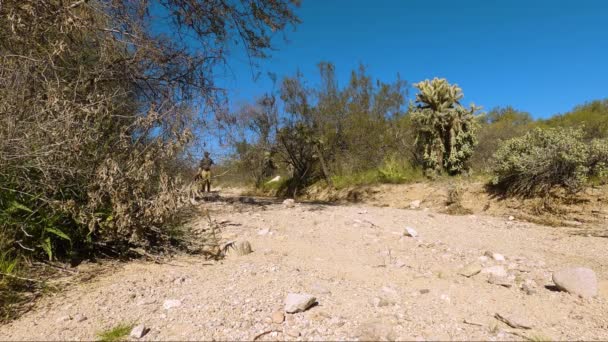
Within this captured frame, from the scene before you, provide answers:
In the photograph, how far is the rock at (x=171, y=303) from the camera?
93.4 inches

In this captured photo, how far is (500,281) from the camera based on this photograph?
3.12 meters

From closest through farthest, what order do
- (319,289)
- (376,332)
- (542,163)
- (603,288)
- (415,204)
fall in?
1. (376,332)
2. (319,289)
3. (603,288)
4. (542,163)
5. (415,204)

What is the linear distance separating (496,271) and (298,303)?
6.84ft

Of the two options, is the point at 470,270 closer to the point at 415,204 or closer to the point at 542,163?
the point at 542,163

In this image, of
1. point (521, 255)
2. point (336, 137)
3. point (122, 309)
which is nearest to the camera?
point (122, 309)

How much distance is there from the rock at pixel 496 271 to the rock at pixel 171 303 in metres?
2.61

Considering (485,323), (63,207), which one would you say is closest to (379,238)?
(485,323)

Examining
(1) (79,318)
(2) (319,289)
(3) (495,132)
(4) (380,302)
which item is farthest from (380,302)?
(3) (495,132)

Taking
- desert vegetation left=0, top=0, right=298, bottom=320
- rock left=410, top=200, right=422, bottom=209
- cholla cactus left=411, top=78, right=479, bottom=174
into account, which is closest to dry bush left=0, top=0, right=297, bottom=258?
desert vegetation left=0, top=0, right=298, bottom=320

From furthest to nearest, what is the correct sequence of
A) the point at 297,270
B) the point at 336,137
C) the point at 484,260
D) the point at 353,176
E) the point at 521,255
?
the point at 336,137 → the point at 353,176 → the point at 521,255 → the point at 484,260 → the point at 297,270

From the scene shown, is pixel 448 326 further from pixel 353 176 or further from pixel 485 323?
pixel 353 176

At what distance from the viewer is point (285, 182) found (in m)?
15.6

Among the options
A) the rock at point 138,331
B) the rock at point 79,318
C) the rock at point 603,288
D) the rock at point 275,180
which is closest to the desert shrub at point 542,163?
→ the rock at point 603,288

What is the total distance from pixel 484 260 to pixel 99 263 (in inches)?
143
